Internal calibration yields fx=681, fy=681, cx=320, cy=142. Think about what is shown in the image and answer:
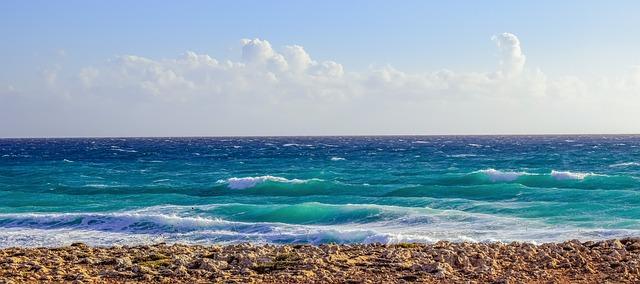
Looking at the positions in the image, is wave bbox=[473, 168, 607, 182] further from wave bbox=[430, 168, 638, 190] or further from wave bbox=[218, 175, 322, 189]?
wave bbox=[218, 175, 322, 189]

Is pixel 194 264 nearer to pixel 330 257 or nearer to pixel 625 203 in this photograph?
pixel 330 257

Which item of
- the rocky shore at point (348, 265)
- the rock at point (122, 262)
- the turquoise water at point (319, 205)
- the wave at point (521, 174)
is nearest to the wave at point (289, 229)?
the turquoise water at point (319, 205)

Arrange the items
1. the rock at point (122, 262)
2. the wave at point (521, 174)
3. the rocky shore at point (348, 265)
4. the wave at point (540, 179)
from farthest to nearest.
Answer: the wave at point (521, 174), the wave at point (540, 179), the rock at point (122, 262), the rocky shore at point (348, 265)

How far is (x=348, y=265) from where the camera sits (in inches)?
439

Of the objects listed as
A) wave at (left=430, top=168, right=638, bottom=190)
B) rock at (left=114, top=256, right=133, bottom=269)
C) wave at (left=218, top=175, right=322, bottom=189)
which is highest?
rock at (left=114, top=256, right=133, bottom=269)

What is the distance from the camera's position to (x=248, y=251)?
12.4 meters

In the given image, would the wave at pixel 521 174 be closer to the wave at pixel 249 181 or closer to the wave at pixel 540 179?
the wave at pixel 540 179

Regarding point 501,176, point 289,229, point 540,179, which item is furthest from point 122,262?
point 501,176

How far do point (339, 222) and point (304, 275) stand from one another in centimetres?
1403

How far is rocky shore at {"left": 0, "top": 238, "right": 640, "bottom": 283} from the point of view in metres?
10.2

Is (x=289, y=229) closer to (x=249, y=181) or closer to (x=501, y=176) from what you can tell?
(x=249, y=181)

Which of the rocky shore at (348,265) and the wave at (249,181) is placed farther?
the wave at (249,181)

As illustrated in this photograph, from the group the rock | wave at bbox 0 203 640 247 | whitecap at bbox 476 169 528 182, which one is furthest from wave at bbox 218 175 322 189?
the rock

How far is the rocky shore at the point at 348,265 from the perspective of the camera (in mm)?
10180
